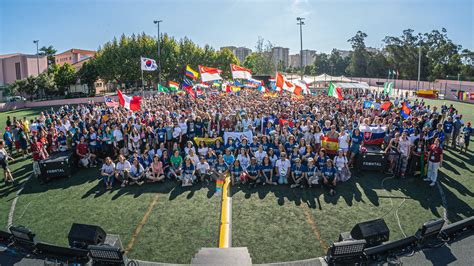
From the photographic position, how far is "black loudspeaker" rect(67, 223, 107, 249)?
5.90 meters

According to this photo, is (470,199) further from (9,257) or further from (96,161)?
(96,161)

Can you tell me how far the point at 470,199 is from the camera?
898 centimetres

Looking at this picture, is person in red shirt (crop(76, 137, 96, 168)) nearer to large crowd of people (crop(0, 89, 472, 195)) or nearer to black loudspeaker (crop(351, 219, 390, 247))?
large crowd of people (crop(0, 89, 472, 195))

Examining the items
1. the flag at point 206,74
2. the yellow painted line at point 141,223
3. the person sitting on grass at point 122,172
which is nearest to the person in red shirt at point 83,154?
the person sitting on grass at point 122,172

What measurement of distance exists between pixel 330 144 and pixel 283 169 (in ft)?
7.54

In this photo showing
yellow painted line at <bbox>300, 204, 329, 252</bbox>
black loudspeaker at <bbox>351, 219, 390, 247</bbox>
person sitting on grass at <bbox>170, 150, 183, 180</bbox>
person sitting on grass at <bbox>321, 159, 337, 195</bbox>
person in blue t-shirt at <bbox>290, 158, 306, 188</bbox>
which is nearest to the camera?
black loudspeaker at <bbox>351, 219, 390, 247</bbox>

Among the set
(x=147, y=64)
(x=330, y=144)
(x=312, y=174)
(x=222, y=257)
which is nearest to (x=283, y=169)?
(x=312, y=174)

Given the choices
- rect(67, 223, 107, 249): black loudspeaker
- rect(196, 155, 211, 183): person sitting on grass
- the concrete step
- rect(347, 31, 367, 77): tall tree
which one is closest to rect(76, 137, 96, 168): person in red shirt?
rect(196, 155, 211, 183): person sitting on grass

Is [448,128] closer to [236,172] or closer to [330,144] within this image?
[330,144]

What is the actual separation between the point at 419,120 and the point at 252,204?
10667mm

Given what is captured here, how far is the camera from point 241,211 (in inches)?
334

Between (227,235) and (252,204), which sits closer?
(227,235)

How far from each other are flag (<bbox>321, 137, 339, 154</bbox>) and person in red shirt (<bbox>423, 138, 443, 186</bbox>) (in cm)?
294

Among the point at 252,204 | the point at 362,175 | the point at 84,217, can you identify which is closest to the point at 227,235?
the point at 252,204
